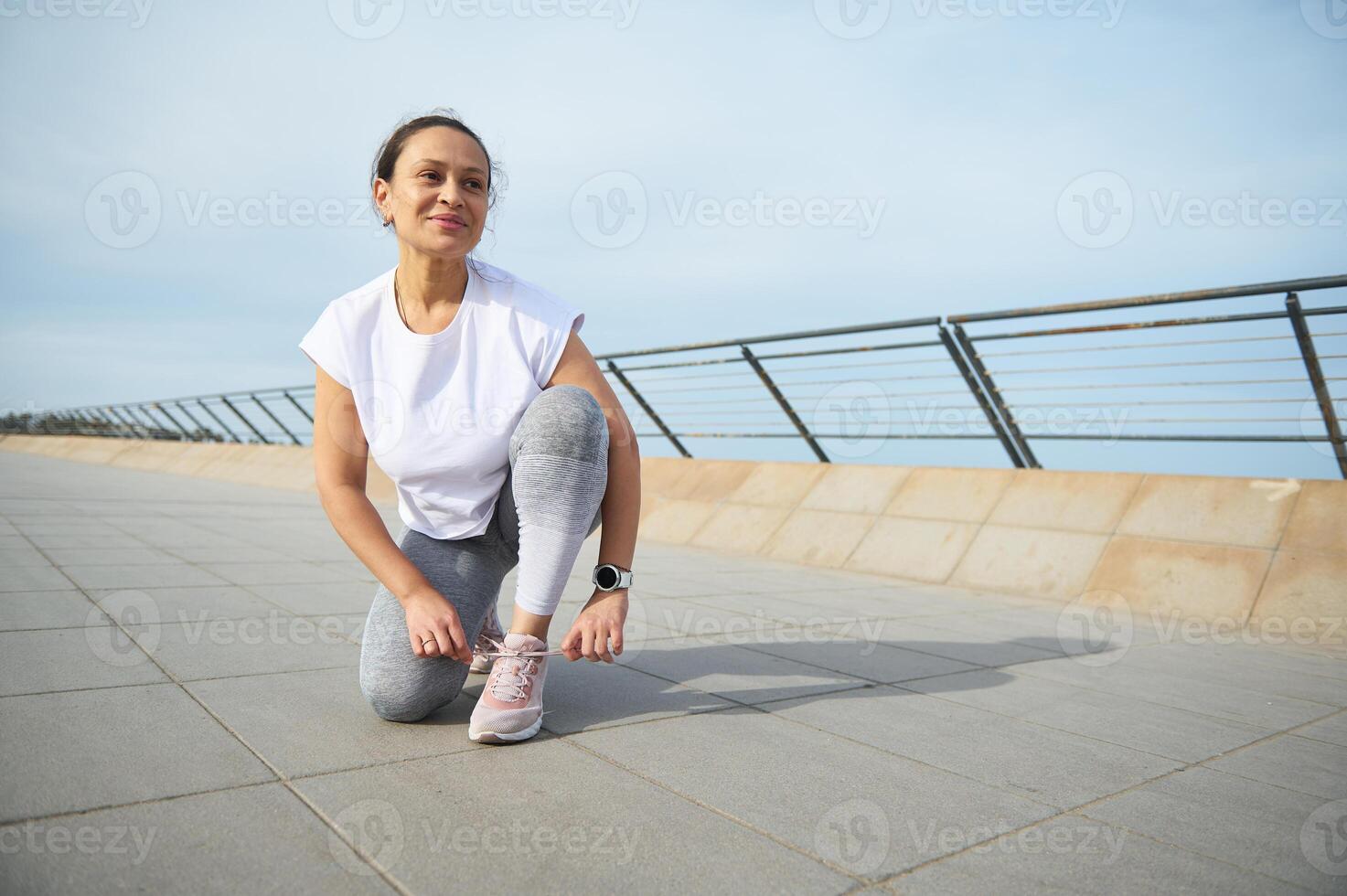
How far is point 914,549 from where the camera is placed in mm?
5652

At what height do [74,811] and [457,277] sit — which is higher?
[457,277]

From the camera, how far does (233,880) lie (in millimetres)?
1144

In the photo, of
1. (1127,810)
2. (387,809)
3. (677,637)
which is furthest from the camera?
(677,637)

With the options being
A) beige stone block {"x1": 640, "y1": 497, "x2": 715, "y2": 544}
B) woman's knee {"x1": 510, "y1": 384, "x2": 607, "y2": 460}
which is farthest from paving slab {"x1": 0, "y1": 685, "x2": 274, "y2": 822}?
beige stone block {"x1": 640, "y1": 497, "x2": 715, "y2": 544}

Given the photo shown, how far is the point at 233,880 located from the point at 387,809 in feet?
0.96

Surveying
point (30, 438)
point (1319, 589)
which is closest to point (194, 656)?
point (1319, 589)

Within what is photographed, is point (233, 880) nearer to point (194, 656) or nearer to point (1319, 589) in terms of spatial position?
point (194, 656)

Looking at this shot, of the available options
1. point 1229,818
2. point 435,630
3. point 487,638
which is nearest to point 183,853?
point 435,630

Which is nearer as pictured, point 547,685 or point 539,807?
point 539,807

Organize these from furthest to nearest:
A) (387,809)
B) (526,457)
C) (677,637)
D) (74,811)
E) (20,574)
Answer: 1. (20,574)
2. (677,637)
3. (526,457)
4. (387,809)
5. (74,811)
